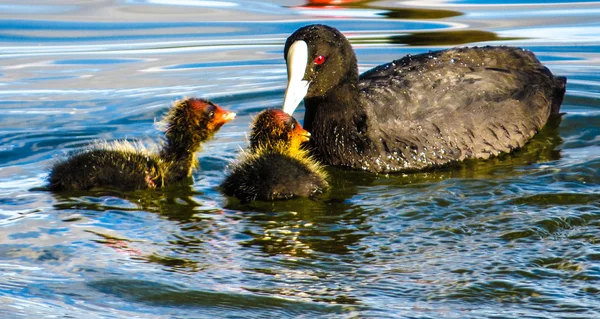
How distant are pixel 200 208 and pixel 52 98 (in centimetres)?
332

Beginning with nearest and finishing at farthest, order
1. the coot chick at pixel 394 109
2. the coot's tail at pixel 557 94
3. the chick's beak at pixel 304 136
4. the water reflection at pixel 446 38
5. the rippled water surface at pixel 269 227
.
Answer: the rippled water surface at pixel 269 227 < the chick's beak at pixel 304 136 < the coot chick at pixel 394 109 < the coot's tail at pixel 557 94 < the water reflection at pixel 446 38

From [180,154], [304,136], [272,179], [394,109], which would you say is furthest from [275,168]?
[394,109]

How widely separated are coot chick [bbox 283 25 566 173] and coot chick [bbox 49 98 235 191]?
21.5 inches

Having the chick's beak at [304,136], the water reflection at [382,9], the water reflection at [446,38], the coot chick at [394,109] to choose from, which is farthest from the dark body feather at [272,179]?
the water reflection at [382,9]

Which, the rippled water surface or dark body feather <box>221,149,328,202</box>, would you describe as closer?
the rippled water surface

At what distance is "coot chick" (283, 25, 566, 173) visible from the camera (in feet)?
21.0

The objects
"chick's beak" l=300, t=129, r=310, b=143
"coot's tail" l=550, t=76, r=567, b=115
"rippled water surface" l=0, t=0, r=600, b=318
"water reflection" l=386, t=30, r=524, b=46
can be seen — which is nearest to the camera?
"rippled water surface" l=0, t=0, r=600, b=318

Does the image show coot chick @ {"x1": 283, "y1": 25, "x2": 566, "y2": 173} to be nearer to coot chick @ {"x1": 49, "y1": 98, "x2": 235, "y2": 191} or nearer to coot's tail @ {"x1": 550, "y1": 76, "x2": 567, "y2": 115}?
coot chick @ {"x1": 49, "y1": 98, "x2": 235, "y2": 191}

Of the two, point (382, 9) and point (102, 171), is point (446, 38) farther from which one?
point (102, 171)

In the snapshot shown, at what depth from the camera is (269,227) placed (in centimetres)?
523

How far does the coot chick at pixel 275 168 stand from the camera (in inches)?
224

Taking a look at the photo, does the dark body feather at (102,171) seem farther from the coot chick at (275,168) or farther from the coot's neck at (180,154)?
the coot chick at (275,168)

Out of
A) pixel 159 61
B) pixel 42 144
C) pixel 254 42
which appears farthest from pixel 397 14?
pixel 42 144

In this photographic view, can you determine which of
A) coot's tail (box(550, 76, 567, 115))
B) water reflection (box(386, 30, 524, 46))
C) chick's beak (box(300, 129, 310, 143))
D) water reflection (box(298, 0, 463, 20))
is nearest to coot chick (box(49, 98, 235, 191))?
chick's beak (box(300, 129, 310, 143))
